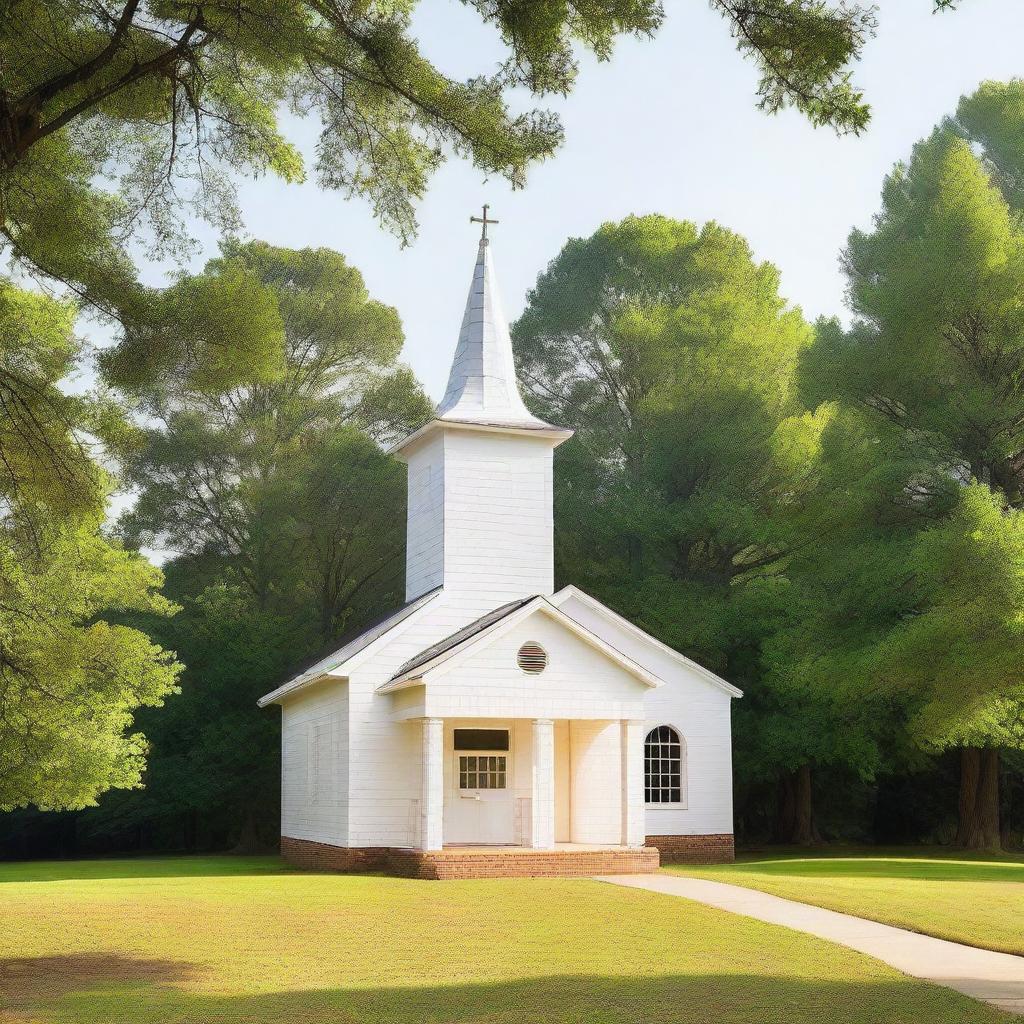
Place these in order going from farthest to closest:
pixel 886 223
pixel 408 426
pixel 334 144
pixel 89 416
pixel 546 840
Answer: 1. pixel 408 426
2. pixel 886 223
3. pixel 546 840
4. pixel 89 416
5. pixel 334 144

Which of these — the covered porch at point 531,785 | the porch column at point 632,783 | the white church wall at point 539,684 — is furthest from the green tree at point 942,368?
the white church wall at point 539,684

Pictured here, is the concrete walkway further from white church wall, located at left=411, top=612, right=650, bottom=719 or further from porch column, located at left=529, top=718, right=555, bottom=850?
white church wall, located at left=411, top=612, right=650, bottom=719

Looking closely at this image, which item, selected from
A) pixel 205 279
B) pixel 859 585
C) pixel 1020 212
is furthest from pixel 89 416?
pixel 1020 212

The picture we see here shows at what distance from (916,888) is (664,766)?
962 centimetres

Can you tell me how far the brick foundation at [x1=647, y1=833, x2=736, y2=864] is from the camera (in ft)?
87.7

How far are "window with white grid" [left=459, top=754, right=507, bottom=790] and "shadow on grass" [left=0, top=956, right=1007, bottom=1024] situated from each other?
13.5 metres

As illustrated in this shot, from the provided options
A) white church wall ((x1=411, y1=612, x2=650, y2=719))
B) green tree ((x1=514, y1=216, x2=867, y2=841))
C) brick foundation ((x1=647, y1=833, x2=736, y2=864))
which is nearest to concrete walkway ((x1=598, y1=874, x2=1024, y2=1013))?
white church wall ((x1=411, y1=612, x2=650, y2=719))

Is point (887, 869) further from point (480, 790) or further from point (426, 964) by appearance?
point (426, 964)

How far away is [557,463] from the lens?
36.5 metres

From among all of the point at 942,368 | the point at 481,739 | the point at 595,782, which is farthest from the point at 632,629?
the point at 942,368

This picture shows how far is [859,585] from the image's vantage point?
27.4m

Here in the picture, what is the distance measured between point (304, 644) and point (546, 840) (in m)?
15.7

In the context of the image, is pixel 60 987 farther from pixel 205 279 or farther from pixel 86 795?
pixel 86 795

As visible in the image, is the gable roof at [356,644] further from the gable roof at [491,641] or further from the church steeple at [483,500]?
the gable roof at [491,641]
